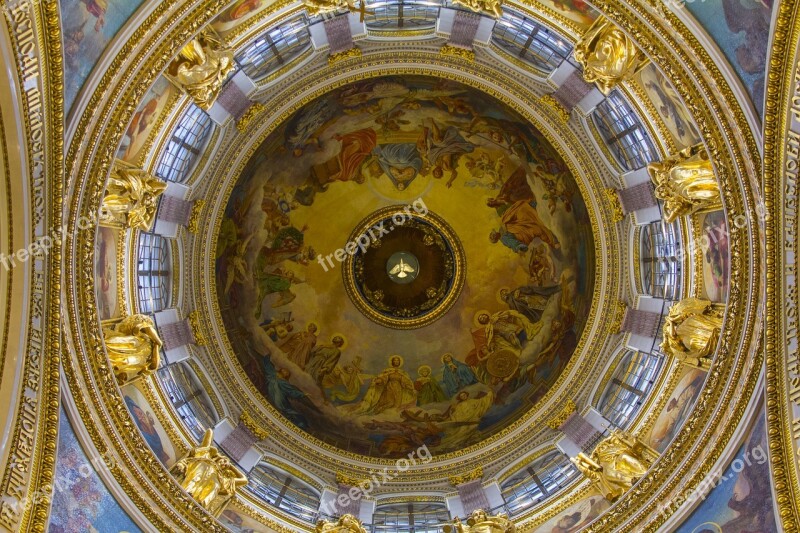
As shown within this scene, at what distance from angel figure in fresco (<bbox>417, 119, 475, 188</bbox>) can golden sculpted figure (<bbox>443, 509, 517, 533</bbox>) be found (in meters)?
13.0

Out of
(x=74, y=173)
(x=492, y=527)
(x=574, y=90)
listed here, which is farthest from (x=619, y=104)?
(x=74, y=173)

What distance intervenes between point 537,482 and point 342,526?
5.92 metres

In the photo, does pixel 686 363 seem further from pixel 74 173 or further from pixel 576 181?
pixel 74 173

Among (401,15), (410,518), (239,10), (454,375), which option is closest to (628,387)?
(410,518)

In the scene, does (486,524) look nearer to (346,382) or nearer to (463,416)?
(463,416)

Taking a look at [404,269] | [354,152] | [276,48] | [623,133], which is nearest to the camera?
[276,48]

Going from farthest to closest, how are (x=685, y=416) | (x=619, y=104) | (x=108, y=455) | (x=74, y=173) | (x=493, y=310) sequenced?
(x=493, y=310) < (x=619, y=104) < (x=685, y=416) < (x=108, y=455) < (x=74, y=173)

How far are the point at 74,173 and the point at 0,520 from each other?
6.39 meters

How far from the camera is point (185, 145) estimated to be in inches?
736

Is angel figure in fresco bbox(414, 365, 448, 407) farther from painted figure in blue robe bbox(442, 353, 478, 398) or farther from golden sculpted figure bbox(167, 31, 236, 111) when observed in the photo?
golden sculpted figure bbox(167, 31, 236, 111)

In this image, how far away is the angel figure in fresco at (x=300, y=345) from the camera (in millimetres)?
25828

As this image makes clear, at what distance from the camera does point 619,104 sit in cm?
1797

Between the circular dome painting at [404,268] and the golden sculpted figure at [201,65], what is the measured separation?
20.1 ft

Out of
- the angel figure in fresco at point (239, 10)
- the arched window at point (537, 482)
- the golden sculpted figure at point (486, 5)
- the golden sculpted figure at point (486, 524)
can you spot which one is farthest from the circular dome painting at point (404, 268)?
the golden sculpted figure at point (486, 524)
